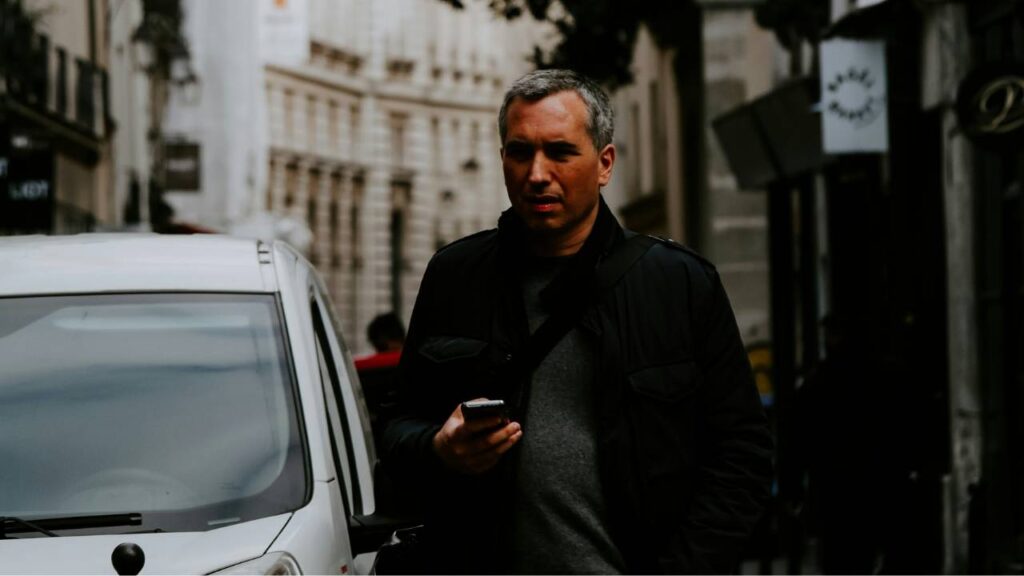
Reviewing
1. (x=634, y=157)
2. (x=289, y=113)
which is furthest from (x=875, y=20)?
(x=289, y=113)

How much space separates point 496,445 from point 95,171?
41.1 metres

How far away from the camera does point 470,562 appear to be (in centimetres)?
482

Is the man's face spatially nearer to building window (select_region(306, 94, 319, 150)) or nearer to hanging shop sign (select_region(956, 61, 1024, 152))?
hanging shop sign (select_region(956, 61, 1024, 152))

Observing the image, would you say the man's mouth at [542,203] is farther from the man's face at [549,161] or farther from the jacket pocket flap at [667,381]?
the jacket pocket flap at [667,381]

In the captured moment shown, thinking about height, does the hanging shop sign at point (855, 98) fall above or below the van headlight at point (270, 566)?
above

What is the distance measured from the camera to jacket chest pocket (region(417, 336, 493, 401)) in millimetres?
4863

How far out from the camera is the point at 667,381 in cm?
480

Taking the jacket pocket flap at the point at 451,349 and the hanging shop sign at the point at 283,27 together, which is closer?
the jacket pocket flap at the point at 451,349

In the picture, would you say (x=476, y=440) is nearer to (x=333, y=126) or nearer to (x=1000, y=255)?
(x=1000, y=255)

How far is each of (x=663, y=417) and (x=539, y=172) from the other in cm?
53

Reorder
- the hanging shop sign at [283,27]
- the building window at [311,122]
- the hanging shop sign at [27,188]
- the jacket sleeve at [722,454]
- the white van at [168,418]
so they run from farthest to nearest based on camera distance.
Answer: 1. the building window at [311,122]
2. the hanging shop sign at [283,27]
3. the hanging shop sign at [27,188]
4. the white van at [168,418]
5. the jacket sleeve at [722,454]

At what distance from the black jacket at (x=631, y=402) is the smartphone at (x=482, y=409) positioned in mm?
190

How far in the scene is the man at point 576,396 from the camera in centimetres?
473

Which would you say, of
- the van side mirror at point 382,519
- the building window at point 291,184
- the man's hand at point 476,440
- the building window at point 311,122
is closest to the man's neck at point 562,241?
the man's hand at point 476,440
